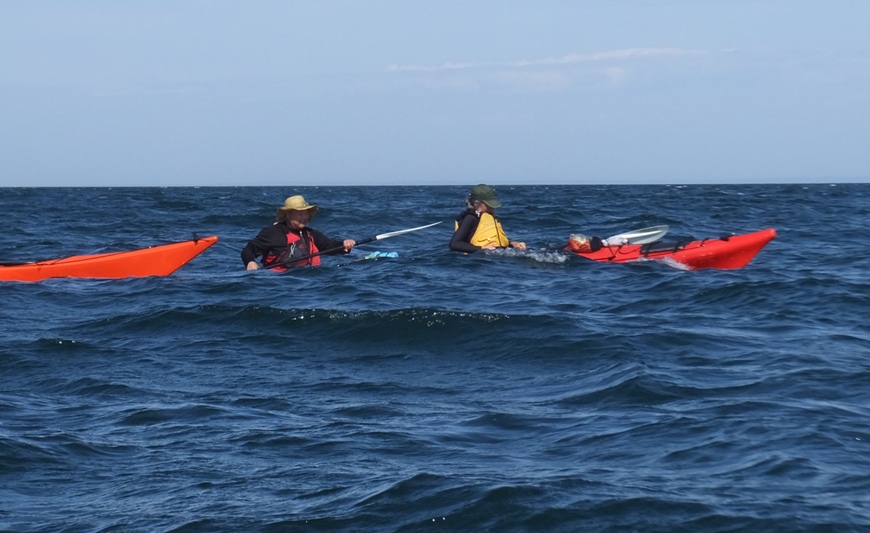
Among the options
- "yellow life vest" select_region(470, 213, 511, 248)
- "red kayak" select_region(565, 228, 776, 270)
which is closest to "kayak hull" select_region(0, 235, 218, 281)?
"yellow life vest" select_region(470, 213, 511, 248)

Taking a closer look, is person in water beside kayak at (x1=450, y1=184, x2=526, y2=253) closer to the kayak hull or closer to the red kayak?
the red kayak

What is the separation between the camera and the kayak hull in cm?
1287

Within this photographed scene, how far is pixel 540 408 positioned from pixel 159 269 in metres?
8.55

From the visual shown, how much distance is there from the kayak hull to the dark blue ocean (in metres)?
0.34

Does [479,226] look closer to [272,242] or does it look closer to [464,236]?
[464,236]

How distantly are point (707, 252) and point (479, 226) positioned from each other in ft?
9.50

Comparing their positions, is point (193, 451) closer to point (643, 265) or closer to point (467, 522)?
point (467, 522)

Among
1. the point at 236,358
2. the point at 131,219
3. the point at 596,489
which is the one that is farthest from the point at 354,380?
the point at 131,219

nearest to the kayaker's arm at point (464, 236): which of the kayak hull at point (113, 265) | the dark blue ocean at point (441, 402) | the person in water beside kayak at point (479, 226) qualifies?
the person in water beside kayak at point (479, 226)

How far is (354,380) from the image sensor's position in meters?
7.44

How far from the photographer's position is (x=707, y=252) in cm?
1316

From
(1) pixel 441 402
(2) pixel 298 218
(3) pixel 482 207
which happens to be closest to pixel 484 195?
(3) pixel 482 207

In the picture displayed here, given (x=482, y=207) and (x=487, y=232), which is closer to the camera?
(x=482, y=207)

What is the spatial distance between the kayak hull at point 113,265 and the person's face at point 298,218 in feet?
5.53
